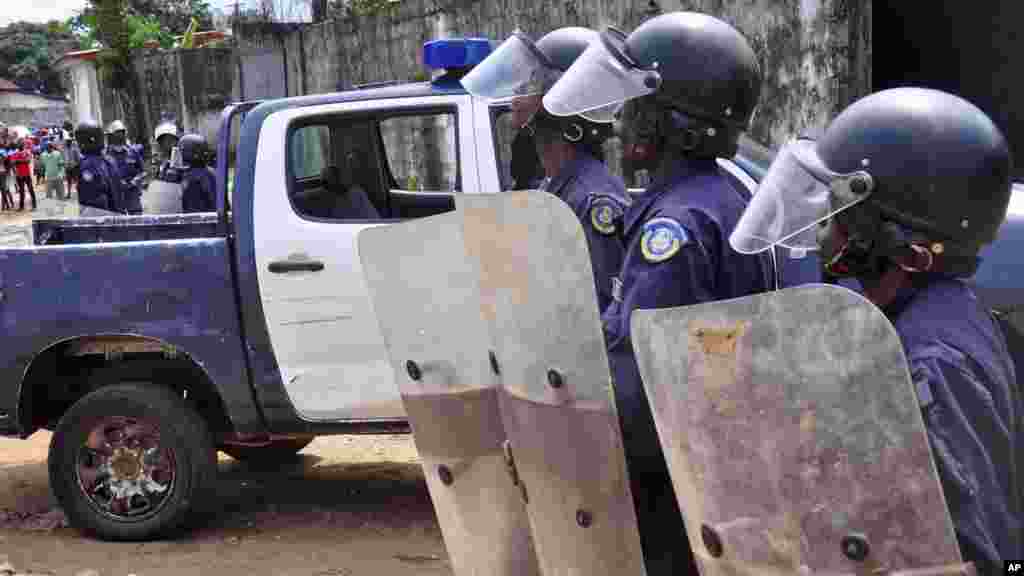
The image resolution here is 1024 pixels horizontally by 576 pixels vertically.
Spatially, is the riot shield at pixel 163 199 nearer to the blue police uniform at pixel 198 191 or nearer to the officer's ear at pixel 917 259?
the blue police uniform at pixel 198 191

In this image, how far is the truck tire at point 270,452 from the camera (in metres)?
6.50

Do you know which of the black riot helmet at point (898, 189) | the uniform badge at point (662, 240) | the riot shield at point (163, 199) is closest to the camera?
the black riot helmet at point (898, 189)

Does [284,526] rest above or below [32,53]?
below

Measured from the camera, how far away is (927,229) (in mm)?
1917

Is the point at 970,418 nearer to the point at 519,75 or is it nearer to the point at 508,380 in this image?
the point at 508,380

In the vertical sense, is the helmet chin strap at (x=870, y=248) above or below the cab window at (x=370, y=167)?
above

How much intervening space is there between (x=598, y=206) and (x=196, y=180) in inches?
230

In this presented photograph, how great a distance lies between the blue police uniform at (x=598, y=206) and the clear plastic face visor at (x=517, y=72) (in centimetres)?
28

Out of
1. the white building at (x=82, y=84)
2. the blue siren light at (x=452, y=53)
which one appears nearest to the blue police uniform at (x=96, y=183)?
the blue siren light at (x=452, y=53)

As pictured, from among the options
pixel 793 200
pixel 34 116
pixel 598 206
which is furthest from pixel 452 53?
pixel 34 116

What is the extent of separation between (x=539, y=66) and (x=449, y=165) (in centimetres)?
177

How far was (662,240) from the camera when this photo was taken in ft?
8.06

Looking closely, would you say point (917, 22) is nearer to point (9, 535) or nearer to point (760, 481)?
point (9, 535)

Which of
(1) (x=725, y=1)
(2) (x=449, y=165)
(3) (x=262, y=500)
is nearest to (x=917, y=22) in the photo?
(1) (x=725, y=1)
